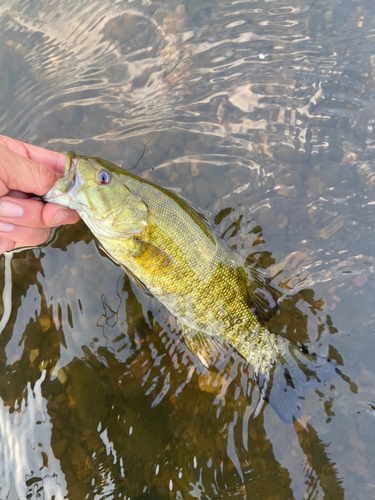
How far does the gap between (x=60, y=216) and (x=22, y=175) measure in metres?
0.45

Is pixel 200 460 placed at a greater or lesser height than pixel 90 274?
lesser

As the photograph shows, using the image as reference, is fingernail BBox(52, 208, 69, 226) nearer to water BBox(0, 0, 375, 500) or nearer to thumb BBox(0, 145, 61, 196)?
thumb BBox(0, 145, 61, 196)

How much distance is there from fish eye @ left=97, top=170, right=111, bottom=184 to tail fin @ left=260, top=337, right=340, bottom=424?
219 centimetres

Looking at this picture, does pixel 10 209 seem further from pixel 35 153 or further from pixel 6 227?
pixel 35 153

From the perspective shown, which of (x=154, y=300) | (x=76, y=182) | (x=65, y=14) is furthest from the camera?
(x=65, y=14)

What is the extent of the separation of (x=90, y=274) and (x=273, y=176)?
2.29 meters

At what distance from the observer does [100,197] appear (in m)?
2.88

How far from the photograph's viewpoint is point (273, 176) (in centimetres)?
374

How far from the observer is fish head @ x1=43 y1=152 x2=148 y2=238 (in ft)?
9.17

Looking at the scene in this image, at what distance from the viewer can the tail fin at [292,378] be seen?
10.5ft

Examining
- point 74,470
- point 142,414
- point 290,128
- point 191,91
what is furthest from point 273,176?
point 74,470

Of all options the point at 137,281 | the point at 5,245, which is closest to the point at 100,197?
the point at 137,281

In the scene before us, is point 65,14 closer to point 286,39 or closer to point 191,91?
point 191,91

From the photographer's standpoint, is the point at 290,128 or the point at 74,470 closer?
the point at 74,470
